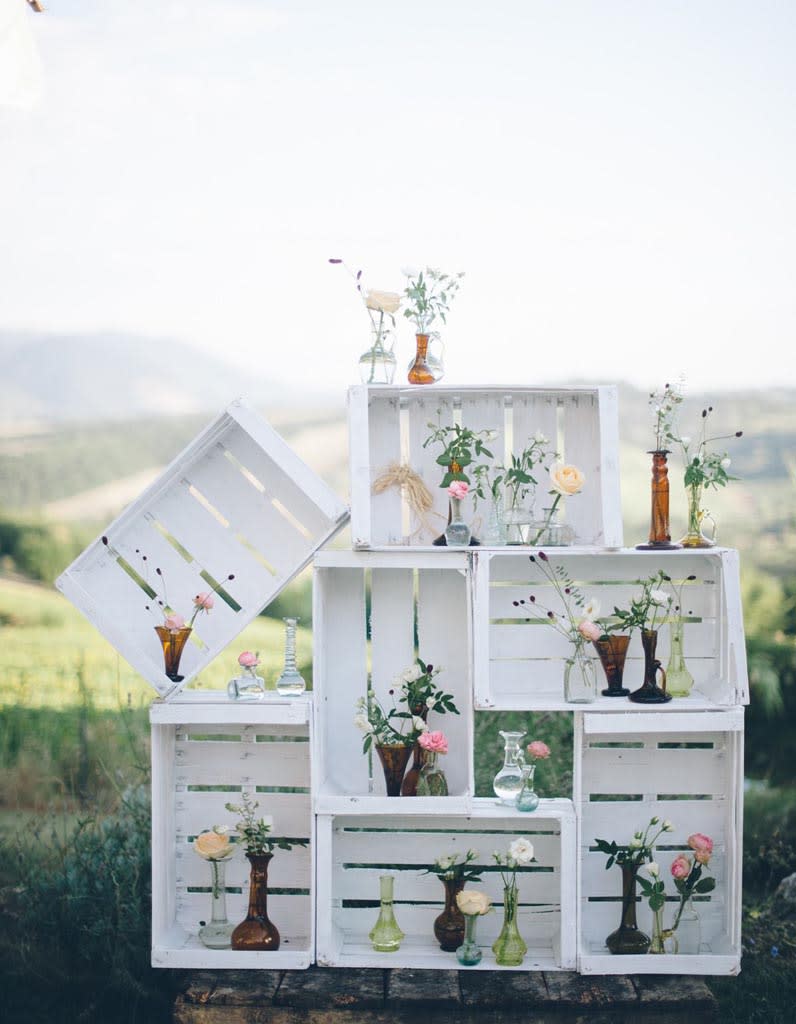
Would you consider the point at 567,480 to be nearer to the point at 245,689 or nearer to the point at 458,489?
the point at 458,489

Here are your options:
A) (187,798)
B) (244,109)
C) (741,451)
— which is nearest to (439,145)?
(244,109)

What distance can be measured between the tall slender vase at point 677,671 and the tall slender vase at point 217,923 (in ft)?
4.80

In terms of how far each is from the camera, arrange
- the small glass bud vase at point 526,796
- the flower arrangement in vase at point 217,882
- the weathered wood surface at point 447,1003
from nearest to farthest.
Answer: the weathered wood surface at point 447,1003 → the small glass bud vase at point 526,796 → the flower arrangement in vase at point 217,882

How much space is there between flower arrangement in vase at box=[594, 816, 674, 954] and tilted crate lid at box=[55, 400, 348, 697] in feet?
4.25

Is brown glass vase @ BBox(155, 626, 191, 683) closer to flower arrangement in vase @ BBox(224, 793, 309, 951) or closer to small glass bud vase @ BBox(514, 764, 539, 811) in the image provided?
flower arrangement in vase @ BBox(224, 793, 309, 951)

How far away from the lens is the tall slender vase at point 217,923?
10.4ft

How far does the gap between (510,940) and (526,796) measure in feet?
1.39

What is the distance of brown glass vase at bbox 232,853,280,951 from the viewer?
3098mm

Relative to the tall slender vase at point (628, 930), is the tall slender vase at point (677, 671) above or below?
above

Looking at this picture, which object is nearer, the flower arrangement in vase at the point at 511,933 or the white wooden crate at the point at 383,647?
the flower arrangement in vase at the point at 511,933

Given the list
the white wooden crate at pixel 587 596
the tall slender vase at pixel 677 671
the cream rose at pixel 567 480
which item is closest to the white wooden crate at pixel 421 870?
the white wooden crate at pixel 587 596

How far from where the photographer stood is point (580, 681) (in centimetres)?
304

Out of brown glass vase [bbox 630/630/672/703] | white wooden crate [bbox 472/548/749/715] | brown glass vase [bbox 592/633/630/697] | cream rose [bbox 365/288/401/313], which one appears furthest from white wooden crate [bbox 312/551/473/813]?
cream rose [bbox 365/288/401/313]

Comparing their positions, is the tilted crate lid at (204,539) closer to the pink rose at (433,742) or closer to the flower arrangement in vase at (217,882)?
the flower arrangement in vase at (217,882)
